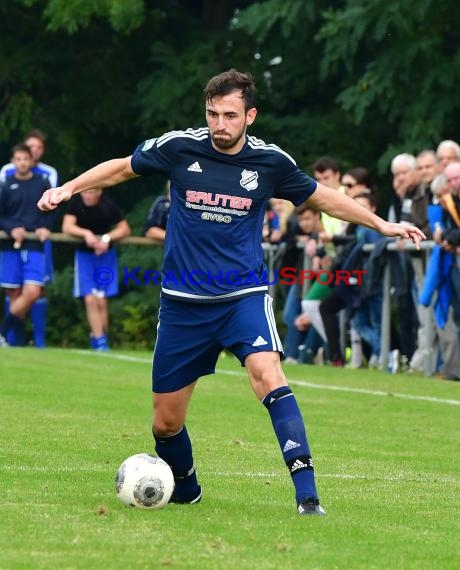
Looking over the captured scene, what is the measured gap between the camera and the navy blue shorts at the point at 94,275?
20891mm

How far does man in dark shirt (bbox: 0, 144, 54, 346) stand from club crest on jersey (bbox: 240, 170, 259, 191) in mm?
12375

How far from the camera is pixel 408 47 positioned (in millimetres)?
22031

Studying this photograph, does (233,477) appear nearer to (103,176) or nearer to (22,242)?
(103,176)

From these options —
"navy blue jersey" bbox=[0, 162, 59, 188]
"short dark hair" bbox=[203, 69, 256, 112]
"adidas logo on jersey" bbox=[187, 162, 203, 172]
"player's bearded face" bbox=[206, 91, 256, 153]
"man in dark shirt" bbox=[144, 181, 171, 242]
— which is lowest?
"man in dark shirt" bbox=[144, 181, 171, 242]

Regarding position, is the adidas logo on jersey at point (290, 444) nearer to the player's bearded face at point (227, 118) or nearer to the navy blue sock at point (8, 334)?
the player's bearded face at point (227, 118)

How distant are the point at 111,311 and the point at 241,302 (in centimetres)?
1966

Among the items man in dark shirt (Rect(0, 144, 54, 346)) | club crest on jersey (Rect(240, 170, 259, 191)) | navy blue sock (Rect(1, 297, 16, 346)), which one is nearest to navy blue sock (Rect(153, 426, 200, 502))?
club crest on jersey (Rect(240, 170, 259, 191))

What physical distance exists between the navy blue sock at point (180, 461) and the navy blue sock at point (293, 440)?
2.34 ft

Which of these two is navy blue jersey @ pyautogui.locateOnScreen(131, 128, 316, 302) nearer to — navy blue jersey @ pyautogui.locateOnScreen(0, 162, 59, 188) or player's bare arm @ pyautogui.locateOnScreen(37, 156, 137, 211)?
player's bare arm @ pyautogui.locateOnScreen(37, 156, 137, 211)

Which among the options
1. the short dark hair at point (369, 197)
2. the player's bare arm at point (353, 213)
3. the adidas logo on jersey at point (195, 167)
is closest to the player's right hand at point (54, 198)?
the adidas logo on jersey at point (195, 167)

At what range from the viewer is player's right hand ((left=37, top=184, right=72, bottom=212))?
26.7ft

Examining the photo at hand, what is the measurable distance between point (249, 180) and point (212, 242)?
0.36 metres

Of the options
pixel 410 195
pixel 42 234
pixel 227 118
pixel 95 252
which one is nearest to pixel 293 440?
pixel 227 118

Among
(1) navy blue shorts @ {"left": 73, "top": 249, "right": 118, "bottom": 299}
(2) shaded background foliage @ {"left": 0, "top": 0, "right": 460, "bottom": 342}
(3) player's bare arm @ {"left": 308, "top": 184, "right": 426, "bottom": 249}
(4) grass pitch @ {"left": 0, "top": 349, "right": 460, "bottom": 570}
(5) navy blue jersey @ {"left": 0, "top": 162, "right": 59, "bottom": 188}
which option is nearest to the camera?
(4) grass pitch @ {"left": 0, "top": 349, "right": 460, "bottom": 570}
